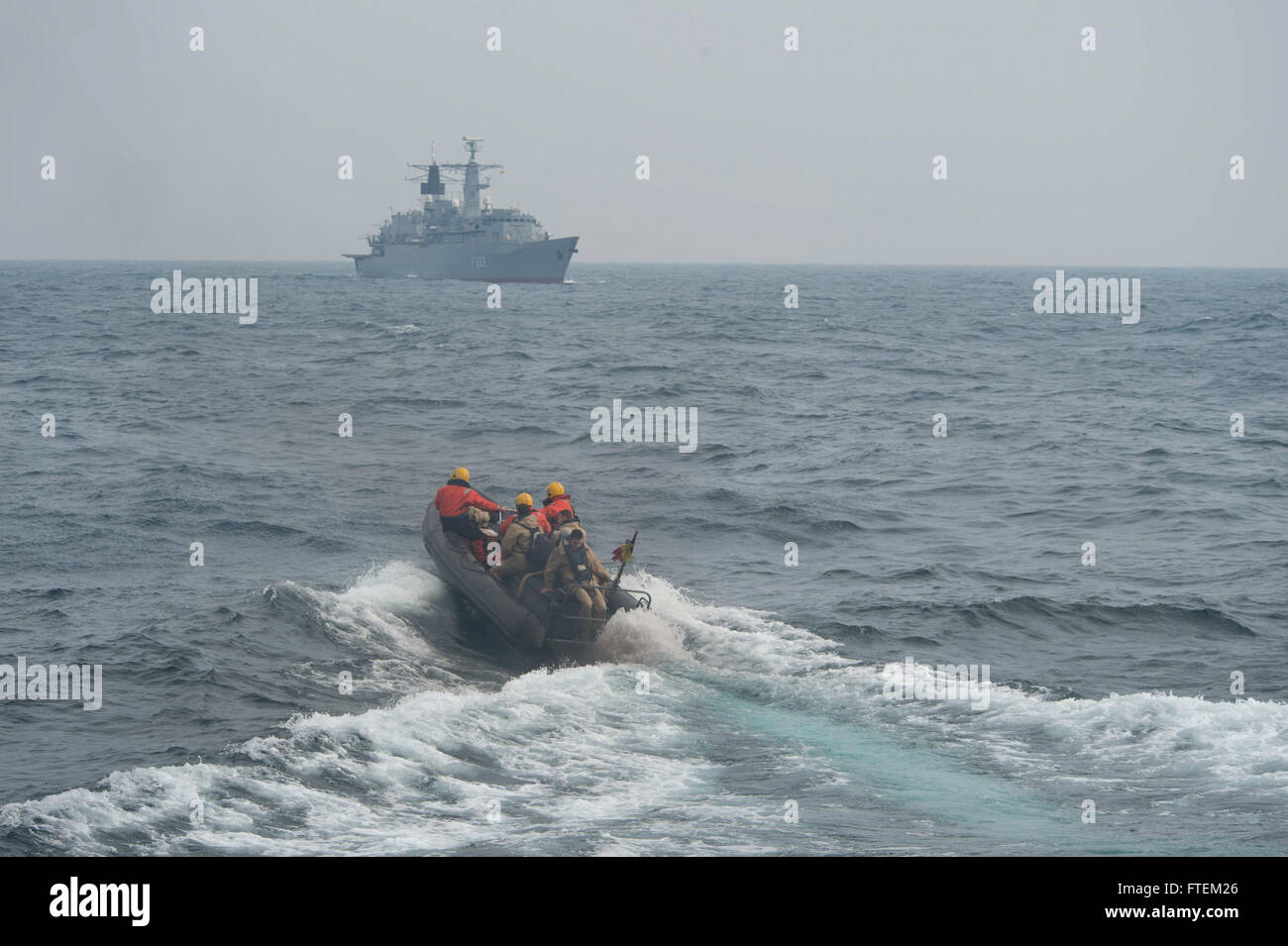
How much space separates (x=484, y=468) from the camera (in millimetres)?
25062

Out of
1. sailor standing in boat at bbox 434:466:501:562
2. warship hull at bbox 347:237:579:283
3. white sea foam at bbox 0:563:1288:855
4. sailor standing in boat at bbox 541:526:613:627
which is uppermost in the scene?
warship hull at bbox 347:237:579:283

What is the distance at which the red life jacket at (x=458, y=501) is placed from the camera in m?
16.9

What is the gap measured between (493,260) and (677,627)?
4073 inches

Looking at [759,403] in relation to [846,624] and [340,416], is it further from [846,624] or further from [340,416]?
[846,624]

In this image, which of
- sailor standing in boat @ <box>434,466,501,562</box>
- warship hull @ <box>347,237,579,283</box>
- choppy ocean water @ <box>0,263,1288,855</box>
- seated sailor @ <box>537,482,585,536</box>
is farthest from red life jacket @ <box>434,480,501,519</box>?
warship hull @ <box>347,237,579,283</box>

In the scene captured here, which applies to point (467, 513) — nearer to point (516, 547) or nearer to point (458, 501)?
point (458, 501)

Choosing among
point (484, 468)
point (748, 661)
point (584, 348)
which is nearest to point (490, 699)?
point (748, 661)

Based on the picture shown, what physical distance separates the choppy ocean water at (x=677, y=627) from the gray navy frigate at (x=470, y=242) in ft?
261

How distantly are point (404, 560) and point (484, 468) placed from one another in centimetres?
689

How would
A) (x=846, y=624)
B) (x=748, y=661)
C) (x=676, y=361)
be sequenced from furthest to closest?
(x=676, y=361)
(x=846, y=624)
(x=748, y=661)

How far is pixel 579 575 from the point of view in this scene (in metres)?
14.2

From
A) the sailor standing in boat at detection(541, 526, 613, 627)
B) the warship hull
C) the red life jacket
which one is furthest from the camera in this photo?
the warship hull

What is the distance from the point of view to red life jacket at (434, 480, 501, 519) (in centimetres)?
1691

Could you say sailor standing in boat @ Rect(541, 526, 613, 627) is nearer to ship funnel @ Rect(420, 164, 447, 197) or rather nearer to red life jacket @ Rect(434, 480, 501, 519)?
red life jacket @ Rect(434, 480, 501, 519)
